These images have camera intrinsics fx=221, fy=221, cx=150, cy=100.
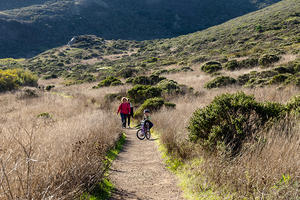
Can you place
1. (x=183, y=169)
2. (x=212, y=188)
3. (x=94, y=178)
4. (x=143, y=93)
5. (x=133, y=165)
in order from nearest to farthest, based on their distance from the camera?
(x=212, y=188), (x=94, y=178), (x=183, y=169), (x=133, y=165), (x=143, y=93)

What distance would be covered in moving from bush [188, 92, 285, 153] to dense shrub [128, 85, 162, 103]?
1147 centimetres

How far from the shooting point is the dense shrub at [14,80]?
2240cm

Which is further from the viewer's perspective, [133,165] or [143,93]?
[143,93]

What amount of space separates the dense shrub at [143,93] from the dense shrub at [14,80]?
13917 millimetres

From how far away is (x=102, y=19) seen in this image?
131 metres

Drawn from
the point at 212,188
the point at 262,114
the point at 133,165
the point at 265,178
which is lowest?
the point at 133,165

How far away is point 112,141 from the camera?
318 inches

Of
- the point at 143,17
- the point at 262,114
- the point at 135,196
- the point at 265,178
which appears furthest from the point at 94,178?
the point at 143,17

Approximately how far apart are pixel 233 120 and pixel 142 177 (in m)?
2.59

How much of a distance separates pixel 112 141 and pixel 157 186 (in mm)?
3484

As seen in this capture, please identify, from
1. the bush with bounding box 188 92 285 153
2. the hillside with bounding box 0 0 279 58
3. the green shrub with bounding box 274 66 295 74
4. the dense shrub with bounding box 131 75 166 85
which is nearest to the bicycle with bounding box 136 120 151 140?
the bush with bounding box 188 92 285 153

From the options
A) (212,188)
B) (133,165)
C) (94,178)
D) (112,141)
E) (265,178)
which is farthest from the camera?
(112,141)

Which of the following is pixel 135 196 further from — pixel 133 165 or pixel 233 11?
pixel 233 11

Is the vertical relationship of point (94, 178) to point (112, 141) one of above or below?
above
